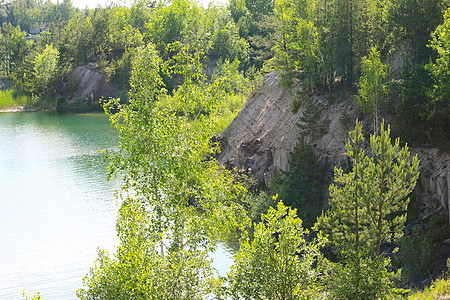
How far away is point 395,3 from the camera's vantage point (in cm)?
3250

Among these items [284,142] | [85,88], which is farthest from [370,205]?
[85,88]

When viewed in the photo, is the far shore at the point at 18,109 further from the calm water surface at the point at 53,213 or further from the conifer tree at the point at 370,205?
the conifer tree at the point at 370,205

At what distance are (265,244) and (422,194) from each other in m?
12.8

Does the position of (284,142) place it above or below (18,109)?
above

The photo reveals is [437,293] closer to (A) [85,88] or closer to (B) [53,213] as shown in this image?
(B) [53,213]

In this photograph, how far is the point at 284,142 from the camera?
3725 centimetres

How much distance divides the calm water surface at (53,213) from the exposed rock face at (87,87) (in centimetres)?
3578

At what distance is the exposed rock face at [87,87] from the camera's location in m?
102

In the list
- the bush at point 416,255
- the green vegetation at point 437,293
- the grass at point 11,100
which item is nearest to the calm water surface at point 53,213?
the bush at point 416,255

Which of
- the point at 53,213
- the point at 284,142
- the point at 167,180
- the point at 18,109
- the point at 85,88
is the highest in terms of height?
the point at 167,180

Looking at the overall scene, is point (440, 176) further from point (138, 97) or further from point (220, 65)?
point (220, 65)

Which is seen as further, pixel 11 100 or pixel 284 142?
pixel 11 100

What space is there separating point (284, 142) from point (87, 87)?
76.1m

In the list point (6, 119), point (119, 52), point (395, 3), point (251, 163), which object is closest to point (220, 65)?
point (119, 52)
